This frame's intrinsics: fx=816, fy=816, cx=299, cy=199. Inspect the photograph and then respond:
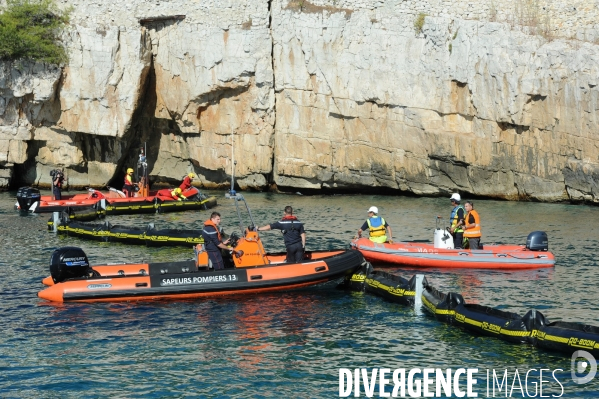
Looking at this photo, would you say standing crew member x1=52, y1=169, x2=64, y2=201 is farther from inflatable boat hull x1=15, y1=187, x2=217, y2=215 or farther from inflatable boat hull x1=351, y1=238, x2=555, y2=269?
inflatable boat hull x1=351, y1=238, x2=555, y2=269

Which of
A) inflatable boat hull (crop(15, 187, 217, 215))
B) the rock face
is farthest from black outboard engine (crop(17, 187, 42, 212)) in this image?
the rock face

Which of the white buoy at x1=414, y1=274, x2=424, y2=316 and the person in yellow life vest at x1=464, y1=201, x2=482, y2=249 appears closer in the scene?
the white buoy at x1=414, y1=274, x2=424, y2=316

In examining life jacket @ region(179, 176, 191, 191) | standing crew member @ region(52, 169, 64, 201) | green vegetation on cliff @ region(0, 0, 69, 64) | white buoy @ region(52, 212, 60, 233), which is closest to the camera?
white buoy @ region(52, 212, 60, 233)

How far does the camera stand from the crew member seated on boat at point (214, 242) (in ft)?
57.5

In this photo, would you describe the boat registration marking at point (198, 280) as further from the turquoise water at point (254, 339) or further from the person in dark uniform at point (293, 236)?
the person in dark uniform at point (293, 236)

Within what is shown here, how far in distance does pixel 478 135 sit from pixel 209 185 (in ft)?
45.7

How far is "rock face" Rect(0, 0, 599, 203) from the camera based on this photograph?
31.1 meters

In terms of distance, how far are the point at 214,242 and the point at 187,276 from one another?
1.01 m

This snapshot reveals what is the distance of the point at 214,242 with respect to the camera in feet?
57.7

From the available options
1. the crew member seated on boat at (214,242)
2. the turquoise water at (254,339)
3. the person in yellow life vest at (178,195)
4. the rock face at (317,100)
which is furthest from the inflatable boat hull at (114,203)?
the crew member seated on boat at (214,242)

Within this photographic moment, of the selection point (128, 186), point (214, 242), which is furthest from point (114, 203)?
point (214, 242)

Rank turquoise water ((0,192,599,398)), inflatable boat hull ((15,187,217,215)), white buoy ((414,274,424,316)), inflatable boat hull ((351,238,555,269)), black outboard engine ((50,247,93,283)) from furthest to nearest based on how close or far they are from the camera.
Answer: inflatable boat hull ((15,187,217,215)), inflatable boat hull ((351,238,555,269)), black outboard engine ((50,247,93,283)), white buoy ((414,274,424,316)), turquoise water ((0,192,599,398))

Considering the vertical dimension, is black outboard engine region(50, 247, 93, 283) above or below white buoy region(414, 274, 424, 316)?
above

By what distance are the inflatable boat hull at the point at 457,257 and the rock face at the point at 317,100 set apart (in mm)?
11365
